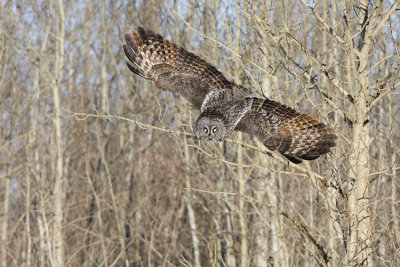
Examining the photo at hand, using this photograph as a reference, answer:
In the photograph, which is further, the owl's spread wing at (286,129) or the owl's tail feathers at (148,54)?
the owl's tail feathers at (148,54)

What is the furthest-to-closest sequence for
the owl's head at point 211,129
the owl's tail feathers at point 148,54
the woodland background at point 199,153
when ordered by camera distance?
the owl's tail feathers at point 148,54
the owl's head at point 211,129
the woodland background at point 199,153

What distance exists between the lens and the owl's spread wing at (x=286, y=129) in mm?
6320

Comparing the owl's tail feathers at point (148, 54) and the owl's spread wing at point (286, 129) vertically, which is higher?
the owl's tail feathers at point (148, 54)


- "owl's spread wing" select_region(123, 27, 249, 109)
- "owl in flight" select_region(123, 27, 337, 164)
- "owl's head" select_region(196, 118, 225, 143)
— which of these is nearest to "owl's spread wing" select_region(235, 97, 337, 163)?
"owl in flight" select_region(123, 27, 337, 164)

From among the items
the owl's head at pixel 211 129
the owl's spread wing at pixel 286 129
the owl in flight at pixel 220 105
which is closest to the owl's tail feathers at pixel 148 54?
the owl in flight at pixel 220 105

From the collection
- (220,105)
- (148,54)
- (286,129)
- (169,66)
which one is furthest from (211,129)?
(148,54)

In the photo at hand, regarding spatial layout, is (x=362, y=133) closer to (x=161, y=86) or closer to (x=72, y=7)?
(x=161, y=86)

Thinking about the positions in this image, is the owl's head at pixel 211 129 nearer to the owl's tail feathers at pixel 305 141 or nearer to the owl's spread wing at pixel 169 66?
the owl's spread wing at pixel 169 66

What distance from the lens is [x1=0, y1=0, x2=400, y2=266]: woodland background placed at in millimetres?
5883

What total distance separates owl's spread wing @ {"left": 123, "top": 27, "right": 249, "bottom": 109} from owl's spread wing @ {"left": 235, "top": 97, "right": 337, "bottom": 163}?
0.71m

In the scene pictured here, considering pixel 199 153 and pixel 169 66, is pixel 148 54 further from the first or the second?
pixel 199 153

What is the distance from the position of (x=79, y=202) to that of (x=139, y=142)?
4377 millimetres

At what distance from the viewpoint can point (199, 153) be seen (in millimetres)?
7746

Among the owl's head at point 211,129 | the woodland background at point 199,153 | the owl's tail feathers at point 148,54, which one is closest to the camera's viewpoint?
the woodland background at point 199,153
